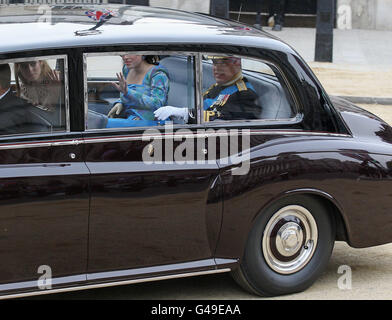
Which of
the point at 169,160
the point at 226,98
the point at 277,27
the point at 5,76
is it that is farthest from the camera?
the point at 277,27

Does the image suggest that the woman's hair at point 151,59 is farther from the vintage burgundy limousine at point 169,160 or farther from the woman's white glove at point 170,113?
the woman's white glove at point 170,113

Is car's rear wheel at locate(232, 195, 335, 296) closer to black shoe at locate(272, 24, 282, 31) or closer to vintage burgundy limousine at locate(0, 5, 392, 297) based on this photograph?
vintage burgundy limousine at locate(0, 5, 392, 297)

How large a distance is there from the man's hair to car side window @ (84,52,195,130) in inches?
20.9

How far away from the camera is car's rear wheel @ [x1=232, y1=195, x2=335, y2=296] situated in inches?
207

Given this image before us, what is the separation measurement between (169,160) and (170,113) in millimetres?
332

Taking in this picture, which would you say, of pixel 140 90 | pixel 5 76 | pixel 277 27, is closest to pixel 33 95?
pixel 5 76

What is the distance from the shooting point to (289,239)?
5340 mm

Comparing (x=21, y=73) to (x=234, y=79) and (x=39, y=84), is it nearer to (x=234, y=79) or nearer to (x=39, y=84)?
(x=39, y=84)

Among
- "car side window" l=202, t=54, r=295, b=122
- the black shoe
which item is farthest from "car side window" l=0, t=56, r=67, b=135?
the black shoe

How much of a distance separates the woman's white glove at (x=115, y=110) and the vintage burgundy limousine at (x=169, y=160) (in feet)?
0.07
